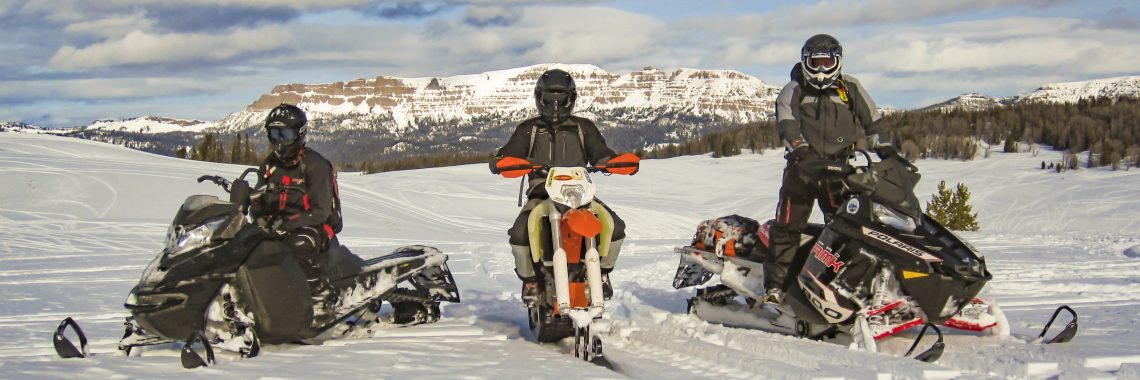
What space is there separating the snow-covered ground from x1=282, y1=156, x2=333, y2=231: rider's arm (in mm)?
773

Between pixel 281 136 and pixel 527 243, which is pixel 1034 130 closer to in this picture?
pixel 527 243

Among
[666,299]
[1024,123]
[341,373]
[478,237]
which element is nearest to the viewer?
[341,373]

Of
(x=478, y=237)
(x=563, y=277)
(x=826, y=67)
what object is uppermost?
(x=826, y=67)

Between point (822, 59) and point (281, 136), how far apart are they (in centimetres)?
349

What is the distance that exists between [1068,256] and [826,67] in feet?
26.6

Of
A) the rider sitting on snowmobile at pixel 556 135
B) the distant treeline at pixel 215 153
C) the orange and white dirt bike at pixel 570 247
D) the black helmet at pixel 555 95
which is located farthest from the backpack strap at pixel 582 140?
the distant treeline at pixel 215 153

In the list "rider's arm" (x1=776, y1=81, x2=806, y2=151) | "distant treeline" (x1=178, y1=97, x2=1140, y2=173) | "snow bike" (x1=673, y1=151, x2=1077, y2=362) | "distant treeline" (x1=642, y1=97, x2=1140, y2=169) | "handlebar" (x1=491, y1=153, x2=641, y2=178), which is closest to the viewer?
"snow bike" (x1=673, y1=151, x2=1077, y2=362)

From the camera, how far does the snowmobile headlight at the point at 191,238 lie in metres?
4.66

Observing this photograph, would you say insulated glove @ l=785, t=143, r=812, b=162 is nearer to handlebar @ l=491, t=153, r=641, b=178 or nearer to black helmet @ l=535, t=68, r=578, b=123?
handlebar @ l=491, t=153, r=641, b=178

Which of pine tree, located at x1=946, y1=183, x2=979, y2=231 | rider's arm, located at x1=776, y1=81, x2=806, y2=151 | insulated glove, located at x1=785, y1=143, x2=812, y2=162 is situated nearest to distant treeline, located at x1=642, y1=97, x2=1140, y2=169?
pine tree, located at x1=946, y1=183, x2=979, y2=231

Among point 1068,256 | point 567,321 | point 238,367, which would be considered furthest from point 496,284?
point 1068,256

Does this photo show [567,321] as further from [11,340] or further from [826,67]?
[11,340]

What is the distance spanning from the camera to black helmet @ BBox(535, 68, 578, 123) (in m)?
5.84

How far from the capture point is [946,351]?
477 centimetres
